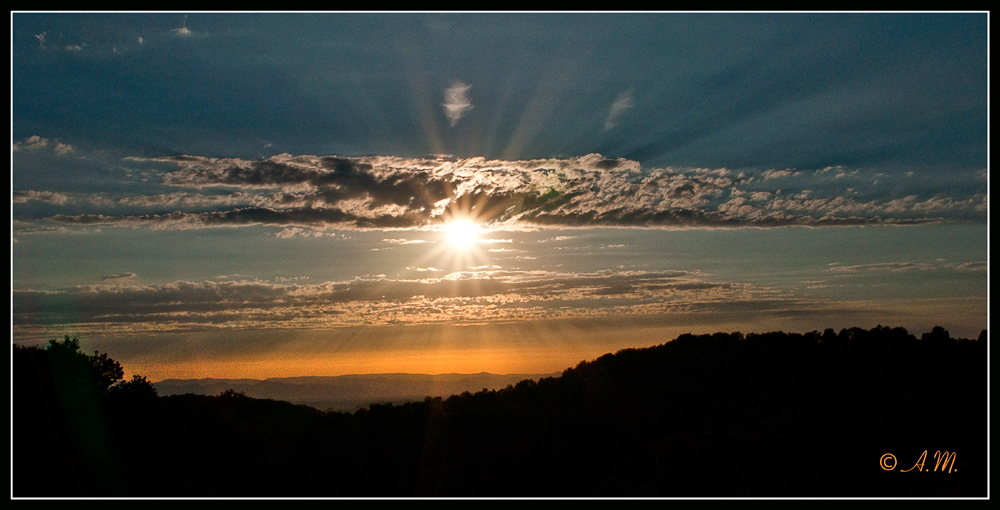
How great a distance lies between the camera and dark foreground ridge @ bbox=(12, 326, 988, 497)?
746 inches

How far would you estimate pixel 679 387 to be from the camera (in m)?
32.8

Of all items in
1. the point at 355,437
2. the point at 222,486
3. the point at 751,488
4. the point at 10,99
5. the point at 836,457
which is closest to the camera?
the point at 10,99

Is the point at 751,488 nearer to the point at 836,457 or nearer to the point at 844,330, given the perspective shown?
the point at 836,457

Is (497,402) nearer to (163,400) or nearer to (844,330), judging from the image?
(163,400)

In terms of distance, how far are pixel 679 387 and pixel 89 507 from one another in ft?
89.3

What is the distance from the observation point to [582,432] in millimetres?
26188

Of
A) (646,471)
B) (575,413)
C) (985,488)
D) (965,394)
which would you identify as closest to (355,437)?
(575,413)

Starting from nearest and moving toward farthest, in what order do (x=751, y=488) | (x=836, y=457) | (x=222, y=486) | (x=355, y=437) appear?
(x=751, y=488), (x=836, y=457), (x=222, y=486), (x=355, y=437)

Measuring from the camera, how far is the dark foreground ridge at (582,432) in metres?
18.9

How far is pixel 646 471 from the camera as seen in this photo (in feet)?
68.5

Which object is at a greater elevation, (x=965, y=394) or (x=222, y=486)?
(x=965, y=394)

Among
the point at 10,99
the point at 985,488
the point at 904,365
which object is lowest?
the point at 985,488

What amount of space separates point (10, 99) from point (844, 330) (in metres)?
38.0

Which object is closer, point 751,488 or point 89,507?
point 89,507
